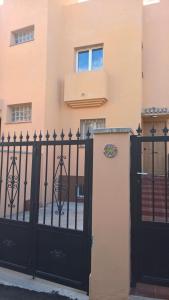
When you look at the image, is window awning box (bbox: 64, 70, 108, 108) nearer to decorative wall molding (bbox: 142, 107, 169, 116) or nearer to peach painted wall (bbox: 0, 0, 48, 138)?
peach painted wall (bbox: 0, 0, 48, 138)

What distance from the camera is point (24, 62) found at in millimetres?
10742

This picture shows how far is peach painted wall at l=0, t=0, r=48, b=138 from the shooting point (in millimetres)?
10281

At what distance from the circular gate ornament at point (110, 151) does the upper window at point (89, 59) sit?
785cm

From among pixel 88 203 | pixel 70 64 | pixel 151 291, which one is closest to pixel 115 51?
pixel 70 64

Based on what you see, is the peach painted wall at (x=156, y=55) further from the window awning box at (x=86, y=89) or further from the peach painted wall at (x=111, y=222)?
the peach painted wall at (x=111, y=222)

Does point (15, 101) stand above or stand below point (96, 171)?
above

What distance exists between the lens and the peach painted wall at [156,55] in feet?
35.0

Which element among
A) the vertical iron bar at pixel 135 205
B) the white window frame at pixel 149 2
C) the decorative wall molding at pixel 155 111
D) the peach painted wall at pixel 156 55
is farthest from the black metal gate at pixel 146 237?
the white window frame at pixel 149 2

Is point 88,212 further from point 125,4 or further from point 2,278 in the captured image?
point 125,4

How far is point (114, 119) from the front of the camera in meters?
10.3

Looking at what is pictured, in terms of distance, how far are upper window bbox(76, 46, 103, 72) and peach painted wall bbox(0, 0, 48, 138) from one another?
5.93 ft

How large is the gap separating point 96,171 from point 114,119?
6.69 meters

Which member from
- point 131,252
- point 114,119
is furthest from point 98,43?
point 131,252

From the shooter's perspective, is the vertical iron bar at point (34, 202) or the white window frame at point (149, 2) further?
the white window frame at point (149, 2)
